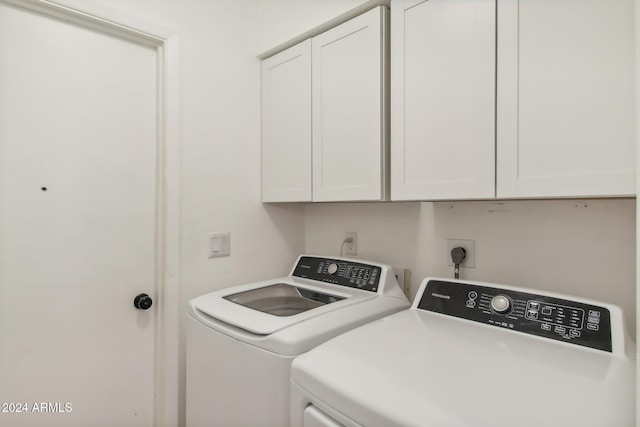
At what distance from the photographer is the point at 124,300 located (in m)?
1.45

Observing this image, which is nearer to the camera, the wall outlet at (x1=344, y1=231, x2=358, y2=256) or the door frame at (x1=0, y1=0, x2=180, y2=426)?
the door frame at (x1=0, y1=0, x2=180, y2=426)

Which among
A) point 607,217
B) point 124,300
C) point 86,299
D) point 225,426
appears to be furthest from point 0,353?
point 607,217

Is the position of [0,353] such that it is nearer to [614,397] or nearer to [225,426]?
[225,426]

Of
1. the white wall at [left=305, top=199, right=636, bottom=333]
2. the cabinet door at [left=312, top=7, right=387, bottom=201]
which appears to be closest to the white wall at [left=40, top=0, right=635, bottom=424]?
the white wall at [left=305, top=199, right=636, bottom=333]

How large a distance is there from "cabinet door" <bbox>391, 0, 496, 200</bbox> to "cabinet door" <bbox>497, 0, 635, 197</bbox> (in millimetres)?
45

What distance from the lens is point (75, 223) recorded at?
1324 mm

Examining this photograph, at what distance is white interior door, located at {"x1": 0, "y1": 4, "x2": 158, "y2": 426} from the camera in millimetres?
1209

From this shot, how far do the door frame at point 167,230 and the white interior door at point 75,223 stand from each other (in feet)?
0.12

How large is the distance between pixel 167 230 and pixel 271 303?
55 centimetres

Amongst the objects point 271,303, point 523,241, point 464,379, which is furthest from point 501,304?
point 271,303

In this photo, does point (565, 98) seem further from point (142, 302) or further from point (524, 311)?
point (142, 302)

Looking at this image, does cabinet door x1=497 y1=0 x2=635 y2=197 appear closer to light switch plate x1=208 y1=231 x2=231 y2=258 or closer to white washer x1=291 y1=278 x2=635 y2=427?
white washer x1=291 y1=278 x2=635 y2=427

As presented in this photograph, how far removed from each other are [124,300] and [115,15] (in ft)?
3.81

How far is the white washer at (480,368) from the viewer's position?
65 centimetres
